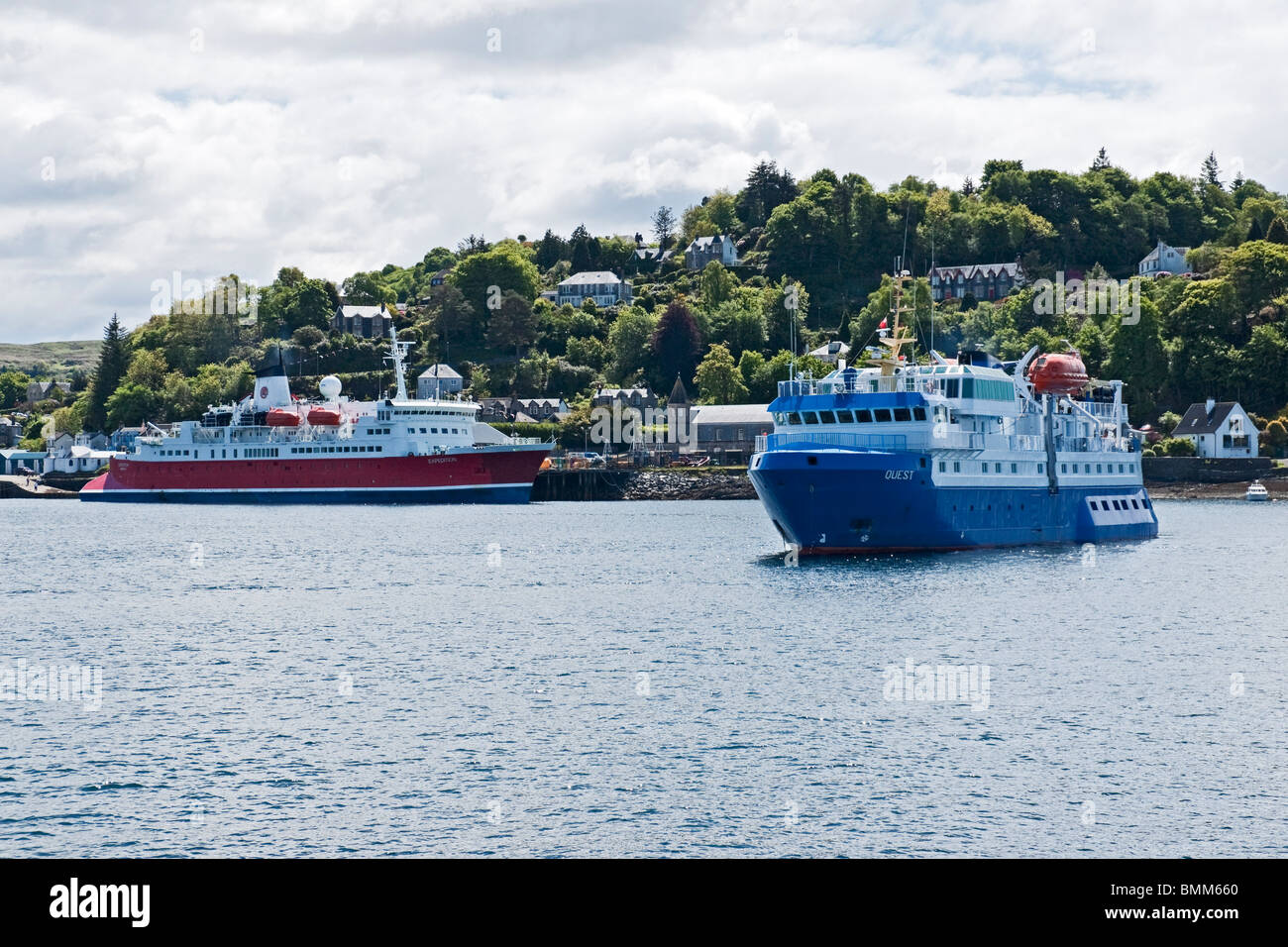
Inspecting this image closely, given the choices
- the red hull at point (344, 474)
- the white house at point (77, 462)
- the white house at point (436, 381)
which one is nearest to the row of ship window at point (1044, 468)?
the red hull at point (344, 474)

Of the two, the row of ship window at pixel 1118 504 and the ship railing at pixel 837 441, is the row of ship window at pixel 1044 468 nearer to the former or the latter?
the row of ship window at pixel 1118 504

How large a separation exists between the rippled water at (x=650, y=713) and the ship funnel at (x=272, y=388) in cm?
7815

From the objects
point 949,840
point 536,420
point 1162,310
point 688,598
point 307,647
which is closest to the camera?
point 949,840

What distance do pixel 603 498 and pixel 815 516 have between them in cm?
8569

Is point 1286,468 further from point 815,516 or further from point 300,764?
point 300,764

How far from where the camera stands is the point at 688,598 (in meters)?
51.2

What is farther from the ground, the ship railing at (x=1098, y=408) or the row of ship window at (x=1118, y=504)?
the ship railing at (x=1098, y=408)

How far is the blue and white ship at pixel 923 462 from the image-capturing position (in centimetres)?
5938

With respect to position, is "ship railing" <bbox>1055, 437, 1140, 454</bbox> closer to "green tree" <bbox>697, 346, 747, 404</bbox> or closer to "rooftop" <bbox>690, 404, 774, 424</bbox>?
"rooftop" <bbox>690, 404, 774, 424</bbox>

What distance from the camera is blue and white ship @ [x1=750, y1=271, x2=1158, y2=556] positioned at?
195 feet

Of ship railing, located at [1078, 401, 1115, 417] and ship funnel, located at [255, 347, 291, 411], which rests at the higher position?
ship funnel, located at [255, 347, 291, 411]

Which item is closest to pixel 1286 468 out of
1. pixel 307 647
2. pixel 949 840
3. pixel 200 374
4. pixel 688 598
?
pixel 688 598

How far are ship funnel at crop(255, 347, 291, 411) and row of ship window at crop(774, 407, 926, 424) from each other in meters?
85.2

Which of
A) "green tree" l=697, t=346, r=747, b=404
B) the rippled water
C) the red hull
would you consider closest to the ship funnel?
the red hull
